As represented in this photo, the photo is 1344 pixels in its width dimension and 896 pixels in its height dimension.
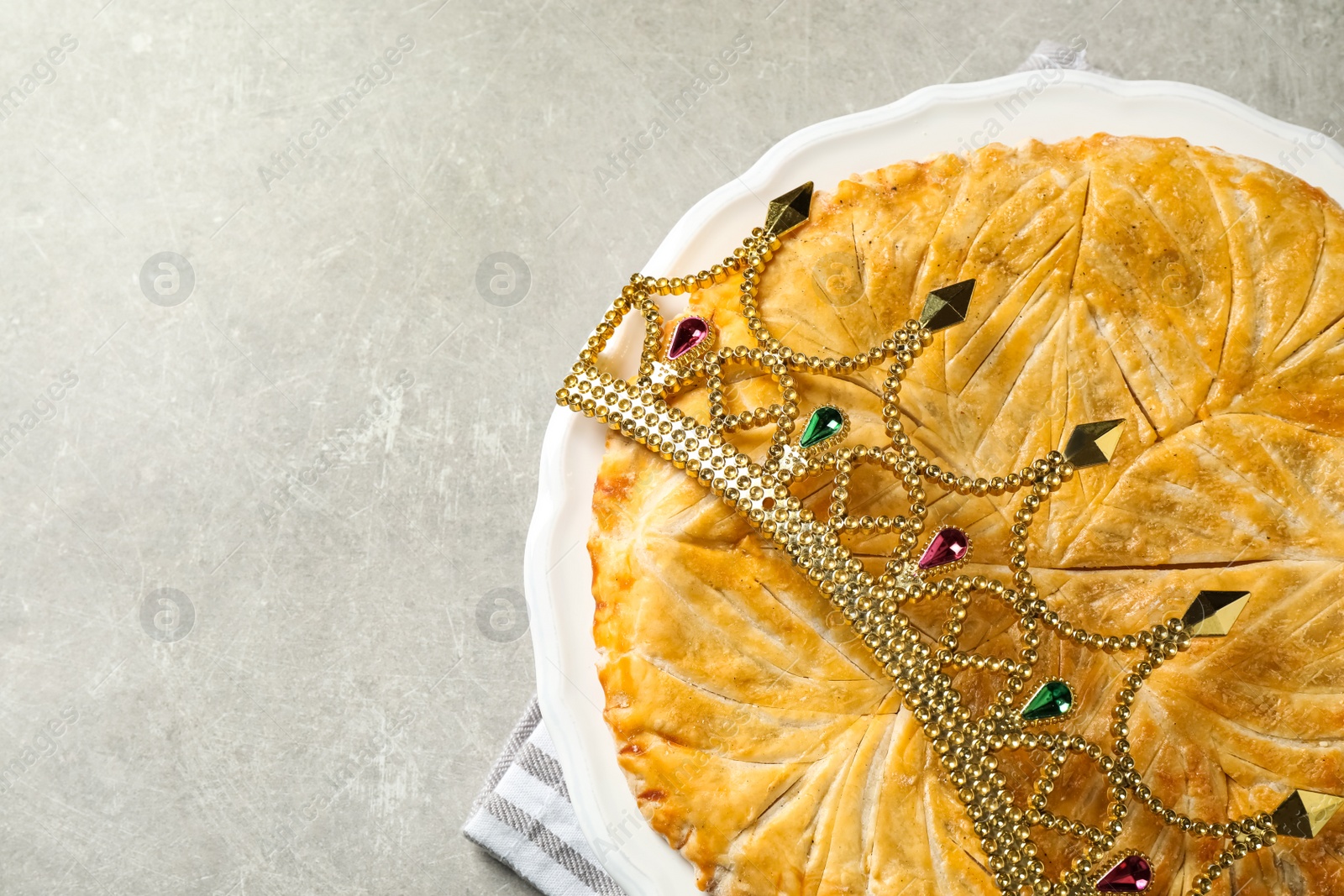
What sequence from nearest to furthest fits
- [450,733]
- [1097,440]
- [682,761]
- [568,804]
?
[1097,440] → [682,761] → [568,804] → [450,733]

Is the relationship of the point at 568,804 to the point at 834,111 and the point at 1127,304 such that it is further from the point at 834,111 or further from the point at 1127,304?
the point at 834,111

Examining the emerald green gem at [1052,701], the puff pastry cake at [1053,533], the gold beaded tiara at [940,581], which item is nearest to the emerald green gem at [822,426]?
the gold beaded tiara at [940,581]

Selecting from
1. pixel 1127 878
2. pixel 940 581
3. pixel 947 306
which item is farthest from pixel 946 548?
pixel 1127 878

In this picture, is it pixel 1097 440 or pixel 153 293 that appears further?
pixel 153 293

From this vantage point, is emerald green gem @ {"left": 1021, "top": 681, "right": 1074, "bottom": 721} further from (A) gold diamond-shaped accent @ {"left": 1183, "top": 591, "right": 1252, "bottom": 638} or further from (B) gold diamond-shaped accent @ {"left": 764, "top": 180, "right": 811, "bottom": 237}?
(B) gold diamond-shaped accent @ {"left": 764, "top": 180, "right": 811, "bottom": 237}

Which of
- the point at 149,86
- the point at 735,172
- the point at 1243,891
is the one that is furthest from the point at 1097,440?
the point at 149,86

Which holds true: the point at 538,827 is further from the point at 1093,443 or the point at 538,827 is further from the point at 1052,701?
the point at 1093,443

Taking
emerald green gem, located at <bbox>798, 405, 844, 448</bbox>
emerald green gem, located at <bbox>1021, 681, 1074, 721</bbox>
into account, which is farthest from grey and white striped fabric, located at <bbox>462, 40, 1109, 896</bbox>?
emerald green gem, located at <bbox>1021, 681, 1074, 721</bbox>
